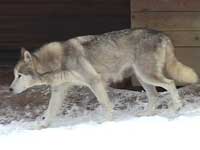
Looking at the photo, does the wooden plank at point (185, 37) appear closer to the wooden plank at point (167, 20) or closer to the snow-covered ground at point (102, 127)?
the wooden plank at point (167, 20)

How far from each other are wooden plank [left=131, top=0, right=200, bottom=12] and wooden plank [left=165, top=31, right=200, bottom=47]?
0.35 metres

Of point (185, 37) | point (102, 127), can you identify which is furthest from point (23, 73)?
point (185, 37)

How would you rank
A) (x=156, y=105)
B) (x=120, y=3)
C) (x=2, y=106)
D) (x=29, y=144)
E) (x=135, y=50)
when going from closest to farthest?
(x=29, y=144), (x=135, y=50), (x=156, y=105), (x=2, y=106), (x=120, y=3)

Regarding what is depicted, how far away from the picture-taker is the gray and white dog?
291 inches

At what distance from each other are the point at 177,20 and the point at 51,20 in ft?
8.75

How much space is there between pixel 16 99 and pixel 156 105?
7.54ft

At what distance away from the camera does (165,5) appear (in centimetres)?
943

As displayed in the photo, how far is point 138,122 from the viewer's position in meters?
6.92

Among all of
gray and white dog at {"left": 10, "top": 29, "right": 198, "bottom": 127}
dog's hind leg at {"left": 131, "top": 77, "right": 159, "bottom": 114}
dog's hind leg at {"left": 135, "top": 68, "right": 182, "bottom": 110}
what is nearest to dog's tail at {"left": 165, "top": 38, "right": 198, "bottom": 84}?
gray and white dog at {"left": 10, "top": 29, "right": 198, "bottom": 127}

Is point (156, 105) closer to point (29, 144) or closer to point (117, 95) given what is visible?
point (117, 95)

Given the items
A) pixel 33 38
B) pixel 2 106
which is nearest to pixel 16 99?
pixel 2 106

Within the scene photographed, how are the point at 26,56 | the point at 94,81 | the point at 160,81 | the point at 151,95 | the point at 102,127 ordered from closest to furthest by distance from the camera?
the point at 102,127 → the point at 26,56 → the point at 94,81 → the point at 160,81 → the point at 151,95

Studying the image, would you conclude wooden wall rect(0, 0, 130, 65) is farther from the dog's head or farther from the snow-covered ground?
the dog's head

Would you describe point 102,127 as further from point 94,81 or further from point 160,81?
point 160,81
